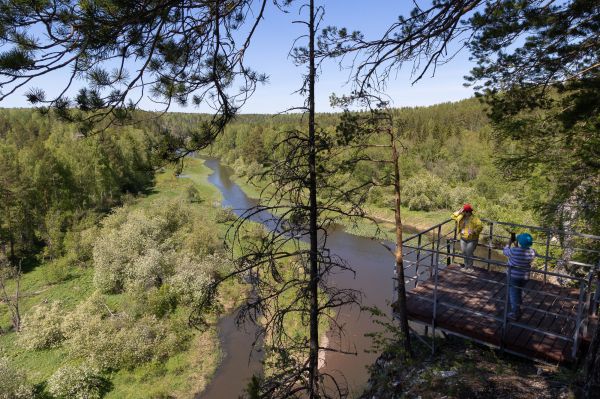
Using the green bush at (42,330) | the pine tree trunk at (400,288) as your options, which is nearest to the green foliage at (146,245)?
the green bush at (42,330)

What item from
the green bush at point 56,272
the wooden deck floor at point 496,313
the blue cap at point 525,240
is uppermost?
the blue cap at point 525,240

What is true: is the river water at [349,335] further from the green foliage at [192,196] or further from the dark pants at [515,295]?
the green foliage at [192,196]

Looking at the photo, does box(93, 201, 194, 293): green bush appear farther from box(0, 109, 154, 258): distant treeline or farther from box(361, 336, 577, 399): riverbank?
box(361, 336, 577, 399): riverbank

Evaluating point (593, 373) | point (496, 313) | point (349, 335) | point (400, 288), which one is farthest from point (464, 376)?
point (349, 335)

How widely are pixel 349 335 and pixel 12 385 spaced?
13.2 meters

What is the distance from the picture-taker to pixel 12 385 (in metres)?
14.1

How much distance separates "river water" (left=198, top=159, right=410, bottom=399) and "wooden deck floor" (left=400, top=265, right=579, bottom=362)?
1.78m

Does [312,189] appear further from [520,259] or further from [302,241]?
[302,241]

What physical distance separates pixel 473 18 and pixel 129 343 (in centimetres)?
1755

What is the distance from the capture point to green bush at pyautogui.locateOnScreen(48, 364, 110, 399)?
47.8 feet

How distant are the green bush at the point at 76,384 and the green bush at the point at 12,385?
2.40 ft

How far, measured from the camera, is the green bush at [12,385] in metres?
13.9

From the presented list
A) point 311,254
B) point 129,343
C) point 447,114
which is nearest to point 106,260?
point 129,343

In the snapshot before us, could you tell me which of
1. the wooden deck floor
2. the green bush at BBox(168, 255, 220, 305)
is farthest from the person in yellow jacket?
the green bush at BBox(168, 255, 220, 305)
